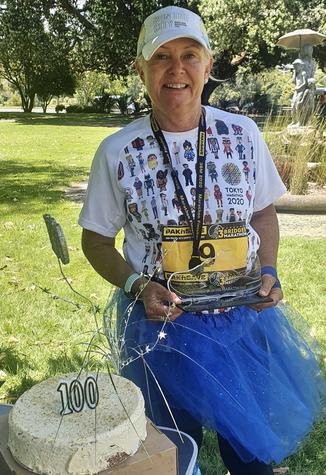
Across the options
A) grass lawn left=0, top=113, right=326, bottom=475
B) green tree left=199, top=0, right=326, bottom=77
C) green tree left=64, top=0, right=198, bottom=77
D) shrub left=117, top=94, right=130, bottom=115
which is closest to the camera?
grass lawn left=0, top=113, right=326, bottom=475

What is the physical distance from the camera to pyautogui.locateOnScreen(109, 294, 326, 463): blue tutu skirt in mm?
1748

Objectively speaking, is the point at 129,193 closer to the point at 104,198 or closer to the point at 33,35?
the point at 104,198

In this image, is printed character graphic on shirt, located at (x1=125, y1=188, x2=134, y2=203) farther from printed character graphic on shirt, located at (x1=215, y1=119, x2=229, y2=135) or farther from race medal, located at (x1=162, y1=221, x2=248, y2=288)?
printed character graphic on shirt, located at (x1=215, y1=119, x2=229, y2=135)

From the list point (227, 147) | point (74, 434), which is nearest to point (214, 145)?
point (227, 147)

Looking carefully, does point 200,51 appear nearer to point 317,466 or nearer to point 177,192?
point 177,192

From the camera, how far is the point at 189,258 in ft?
5.81

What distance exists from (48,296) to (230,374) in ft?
10.4

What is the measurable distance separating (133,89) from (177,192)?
1670 inches

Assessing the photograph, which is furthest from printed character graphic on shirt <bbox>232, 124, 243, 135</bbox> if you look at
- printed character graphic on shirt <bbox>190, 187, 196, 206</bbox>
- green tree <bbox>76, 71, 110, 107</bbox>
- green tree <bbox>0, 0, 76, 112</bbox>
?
green tree <bbox>76, 71, 110, 107</bbox>

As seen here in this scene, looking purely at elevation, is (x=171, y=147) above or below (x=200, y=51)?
below

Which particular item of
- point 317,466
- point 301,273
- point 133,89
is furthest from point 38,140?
point 133,89

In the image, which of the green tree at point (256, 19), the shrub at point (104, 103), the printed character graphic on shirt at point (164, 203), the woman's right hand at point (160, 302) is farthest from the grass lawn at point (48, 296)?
the shrub at point (104, 103)

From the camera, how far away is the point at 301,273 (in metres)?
5.39

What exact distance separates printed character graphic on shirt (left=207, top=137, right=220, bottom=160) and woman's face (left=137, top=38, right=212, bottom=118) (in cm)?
12
